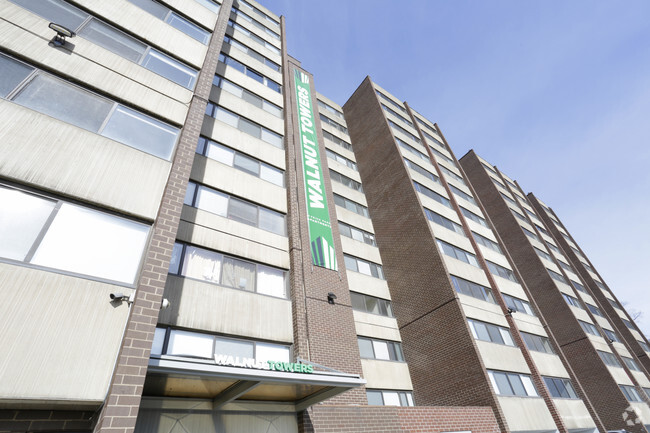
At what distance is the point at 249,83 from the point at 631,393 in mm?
37902

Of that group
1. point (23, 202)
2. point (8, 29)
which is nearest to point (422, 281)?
point (23, 202)

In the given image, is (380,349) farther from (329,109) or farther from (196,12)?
(329,109)

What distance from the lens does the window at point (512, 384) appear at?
15.5 m

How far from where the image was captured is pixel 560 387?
1938cm

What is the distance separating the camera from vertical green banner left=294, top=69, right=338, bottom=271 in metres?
14.5

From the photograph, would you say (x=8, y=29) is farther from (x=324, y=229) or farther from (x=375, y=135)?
(x=375, y=135)

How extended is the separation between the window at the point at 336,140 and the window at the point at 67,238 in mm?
22374

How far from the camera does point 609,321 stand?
35531 mm

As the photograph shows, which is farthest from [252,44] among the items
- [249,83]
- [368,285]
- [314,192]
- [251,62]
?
[368,285]

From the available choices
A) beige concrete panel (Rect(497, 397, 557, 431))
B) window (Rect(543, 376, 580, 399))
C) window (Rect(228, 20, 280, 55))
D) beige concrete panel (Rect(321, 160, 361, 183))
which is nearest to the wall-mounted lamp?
window (Rect(228, 20, 280, 55))

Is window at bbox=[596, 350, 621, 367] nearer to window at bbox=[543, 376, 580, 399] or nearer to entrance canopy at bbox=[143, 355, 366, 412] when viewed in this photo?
window at bbox=[543, 376, 580, 399]

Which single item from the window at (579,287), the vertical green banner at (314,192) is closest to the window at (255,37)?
the vertical green banner at (314,192)

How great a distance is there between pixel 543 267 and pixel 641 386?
1225 cm

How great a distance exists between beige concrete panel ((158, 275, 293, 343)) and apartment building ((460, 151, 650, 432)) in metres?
28.6
